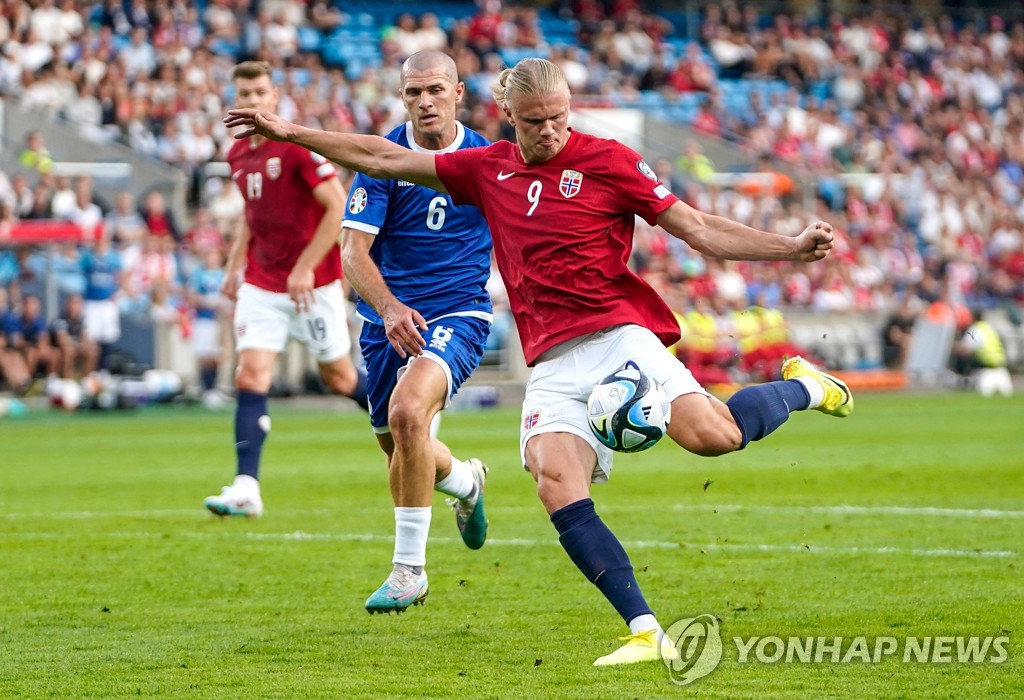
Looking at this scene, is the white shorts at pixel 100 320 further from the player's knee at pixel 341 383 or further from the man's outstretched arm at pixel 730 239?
the man's outstretched arm at pixel 730 239

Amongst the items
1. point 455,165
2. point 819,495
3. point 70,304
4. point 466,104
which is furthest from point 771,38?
point 455,165

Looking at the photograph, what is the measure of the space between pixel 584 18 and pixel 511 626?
30838 mm

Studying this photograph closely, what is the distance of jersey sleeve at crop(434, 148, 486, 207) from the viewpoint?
20.7 feet

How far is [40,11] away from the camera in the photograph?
2567 cm

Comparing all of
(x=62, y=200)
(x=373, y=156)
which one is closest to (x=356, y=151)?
(x=373, y=156)

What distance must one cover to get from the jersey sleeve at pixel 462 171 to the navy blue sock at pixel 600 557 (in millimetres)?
1378

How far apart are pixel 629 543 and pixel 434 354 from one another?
2065 mm

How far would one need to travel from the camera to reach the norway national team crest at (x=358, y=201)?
7.38m

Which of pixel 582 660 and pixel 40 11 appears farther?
pixel 40 11

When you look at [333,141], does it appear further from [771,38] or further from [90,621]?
[771,38]

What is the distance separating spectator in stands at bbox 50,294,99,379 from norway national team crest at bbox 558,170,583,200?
16.3 metres

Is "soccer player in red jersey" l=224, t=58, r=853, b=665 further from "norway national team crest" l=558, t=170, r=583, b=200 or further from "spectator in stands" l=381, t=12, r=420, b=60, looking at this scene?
"spectator in stands" l=381, t=12, r=420, b=60

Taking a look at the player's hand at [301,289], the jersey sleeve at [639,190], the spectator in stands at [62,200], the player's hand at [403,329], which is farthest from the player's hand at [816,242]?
the spectator in stands at [62,200]

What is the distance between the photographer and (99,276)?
70.9 ft
